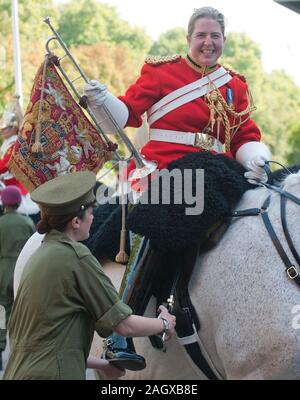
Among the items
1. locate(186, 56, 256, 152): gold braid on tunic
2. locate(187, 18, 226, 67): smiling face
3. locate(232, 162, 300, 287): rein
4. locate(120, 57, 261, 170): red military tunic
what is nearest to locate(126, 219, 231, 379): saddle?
locate(232, 162, 300, 287): rein

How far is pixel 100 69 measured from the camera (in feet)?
102

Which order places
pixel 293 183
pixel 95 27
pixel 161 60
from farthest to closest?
pixel 95 27, pixel 161 60, pixel 293 183

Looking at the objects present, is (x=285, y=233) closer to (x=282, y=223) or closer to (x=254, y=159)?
(x=282, y=223)

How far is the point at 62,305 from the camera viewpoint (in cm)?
331

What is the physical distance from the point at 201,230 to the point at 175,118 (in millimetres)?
792

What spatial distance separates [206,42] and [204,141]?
55 centimetres

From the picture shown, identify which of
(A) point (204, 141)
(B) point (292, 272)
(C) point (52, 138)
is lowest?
(B) point (292, 272)

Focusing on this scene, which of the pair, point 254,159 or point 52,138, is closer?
point 254,159

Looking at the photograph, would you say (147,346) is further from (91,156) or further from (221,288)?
(91,156)

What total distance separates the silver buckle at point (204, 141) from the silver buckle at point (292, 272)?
1.09 m

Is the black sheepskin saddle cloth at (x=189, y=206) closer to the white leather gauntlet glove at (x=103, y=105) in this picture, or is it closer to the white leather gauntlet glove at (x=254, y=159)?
the white leather gauntlet glove at (x=254, y=159)

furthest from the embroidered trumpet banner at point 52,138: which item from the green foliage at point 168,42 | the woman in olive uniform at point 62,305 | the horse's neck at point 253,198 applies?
the green foliage at point 168,42

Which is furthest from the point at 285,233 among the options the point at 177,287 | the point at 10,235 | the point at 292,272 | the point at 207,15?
the point at 10,235
